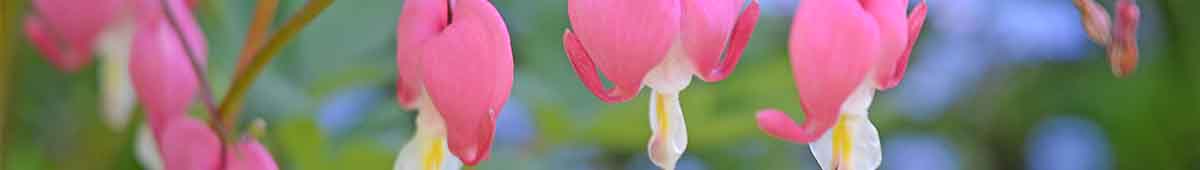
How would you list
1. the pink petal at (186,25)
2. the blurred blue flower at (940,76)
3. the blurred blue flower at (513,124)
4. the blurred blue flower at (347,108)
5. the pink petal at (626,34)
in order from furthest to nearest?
1. the blurred blue flower at (940,76)
2. the blurred blue flower at (513,124)
3. the blurred blue flower at (347,108)
4. the pink petal at (186,25)
5. the pink petal at (626,34)

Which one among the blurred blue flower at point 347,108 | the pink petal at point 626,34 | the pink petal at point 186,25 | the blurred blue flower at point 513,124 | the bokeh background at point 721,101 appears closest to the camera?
the pink petal at point 626,34

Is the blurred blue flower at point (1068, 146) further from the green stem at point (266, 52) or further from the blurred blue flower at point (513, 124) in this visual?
the green stem at point (266, 52)

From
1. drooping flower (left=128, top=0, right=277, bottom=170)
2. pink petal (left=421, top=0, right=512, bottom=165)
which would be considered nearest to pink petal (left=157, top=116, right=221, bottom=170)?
drooping flower (left=128, top=0, right=277, bottom=170)

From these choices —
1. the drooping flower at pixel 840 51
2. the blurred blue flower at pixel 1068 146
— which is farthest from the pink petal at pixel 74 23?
the blurred blue flower at pixel 1068 146

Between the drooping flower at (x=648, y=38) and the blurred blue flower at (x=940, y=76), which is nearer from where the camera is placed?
the drooping flower at (x=648, y=38)

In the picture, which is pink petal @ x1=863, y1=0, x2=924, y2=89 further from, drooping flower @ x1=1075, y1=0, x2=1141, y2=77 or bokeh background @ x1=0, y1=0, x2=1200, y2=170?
bokeh background @ x1=0, y1=0, x2=1200, y2=170

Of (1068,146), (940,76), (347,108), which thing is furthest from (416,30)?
(1068,146)

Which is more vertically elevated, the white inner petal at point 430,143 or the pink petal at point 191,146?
the white inner petal at point 430,143
